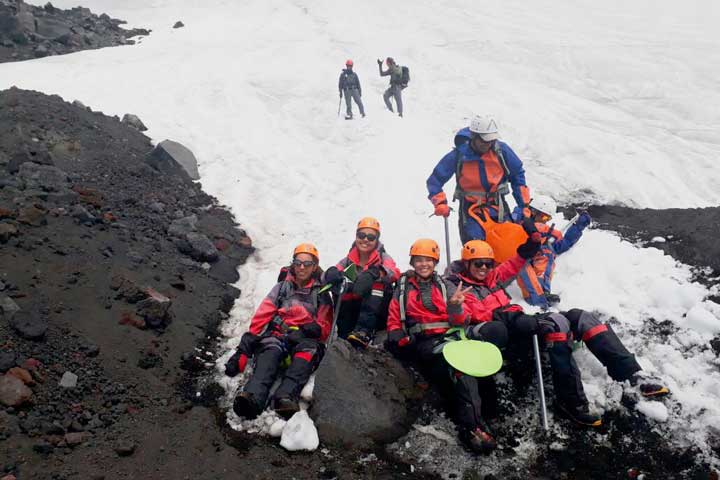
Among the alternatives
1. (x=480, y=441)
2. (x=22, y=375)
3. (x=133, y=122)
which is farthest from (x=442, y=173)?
(x=133, y=122)

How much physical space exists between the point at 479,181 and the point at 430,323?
286 cm

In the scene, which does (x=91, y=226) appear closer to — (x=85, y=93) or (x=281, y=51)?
(x=85, y=93)

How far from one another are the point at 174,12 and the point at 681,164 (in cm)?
3160

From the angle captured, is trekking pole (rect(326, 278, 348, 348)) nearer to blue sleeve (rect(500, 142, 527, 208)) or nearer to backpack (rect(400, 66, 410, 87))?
blue sleeve (rect(500, 142, 527, 208))

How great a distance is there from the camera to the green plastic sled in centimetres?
513

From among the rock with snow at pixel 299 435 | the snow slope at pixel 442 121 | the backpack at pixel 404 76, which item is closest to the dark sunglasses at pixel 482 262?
the snow slope at pixel 442 121

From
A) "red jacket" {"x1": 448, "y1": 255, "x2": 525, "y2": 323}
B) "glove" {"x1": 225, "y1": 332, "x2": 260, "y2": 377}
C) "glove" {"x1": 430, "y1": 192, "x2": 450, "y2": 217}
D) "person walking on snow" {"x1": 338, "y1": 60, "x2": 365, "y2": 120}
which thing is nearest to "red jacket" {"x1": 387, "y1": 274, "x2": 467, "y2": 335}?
"red jacket" {"x1": 448, "y1": 255, "x2": 525, "y2": 323}

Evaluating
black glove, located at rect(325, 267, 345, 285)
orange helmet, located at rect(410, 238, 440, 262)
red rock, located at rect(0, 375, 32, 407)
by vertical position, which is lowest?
red rock, located at rect(0, 375, 32, 407)

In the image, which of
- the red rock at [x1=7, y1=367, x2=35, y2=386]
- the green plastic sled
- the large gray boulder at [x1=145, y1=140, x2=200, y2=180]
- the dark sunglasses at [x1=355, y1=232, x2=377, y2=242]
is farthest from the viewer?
the large gray boulder at [x1=145, y1=140, x2=200, y2=180]

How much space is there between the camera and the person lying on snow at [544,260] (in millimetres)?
6867

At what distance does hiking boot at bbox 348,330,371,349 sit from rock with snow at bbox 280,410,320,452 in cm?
103

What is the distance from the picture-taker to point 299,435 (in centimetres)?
519

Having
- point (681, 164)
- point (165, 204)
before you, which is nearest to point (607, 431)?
point (165, 204)

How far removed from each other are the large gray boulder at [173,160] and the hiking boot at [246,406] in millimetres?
7011
